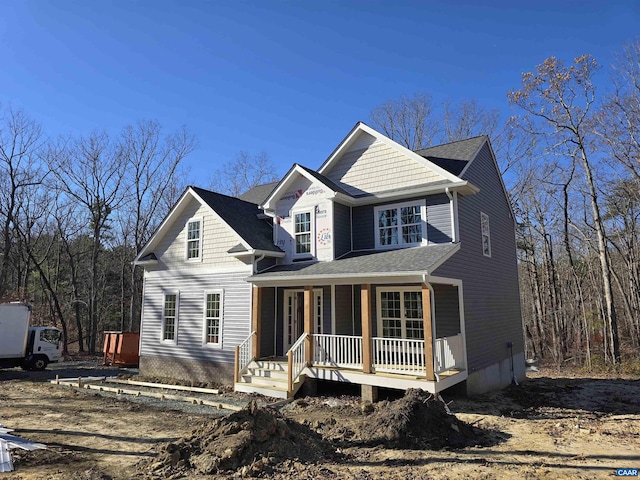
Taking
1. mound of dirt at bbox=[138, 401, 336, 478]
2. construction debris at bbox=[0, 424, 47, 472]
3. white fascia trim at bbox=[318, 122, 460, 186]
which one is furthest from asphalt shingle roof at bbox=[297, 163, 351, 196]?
construction debris at bbox=[0, 424, 47, 472]

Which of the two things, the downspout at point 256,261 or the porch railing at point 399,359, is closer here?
the porch railing at point 399,359

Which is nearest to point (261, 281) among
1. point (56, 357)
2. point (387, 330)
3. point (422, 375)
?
point (387, 330)

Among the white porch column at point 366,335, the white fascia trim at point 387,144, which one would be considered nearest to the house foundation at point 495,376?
the white porch column at point 366,335

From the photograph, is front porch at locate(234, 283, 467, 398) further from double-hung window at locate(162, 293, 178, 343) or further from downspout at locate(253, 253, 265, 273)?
double-hung window at locate(162, 293, 178, 343)

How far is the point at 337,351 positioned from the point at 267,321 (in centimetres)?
325

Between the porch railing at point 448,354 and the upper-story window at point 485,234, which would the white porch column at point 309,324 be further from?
the upper-story window at point 485,234

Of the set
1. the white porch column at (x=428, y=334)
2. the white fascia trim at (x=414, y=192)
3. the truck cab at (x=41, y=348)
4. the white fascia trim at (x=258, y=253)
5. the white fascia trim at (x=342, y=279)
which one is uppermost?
the white fascia trim at (x=414, y=192)

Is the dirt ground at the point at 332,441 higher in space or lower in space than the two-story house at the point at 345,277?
lower

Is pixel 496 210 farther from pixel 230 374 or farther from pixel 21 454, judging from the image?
pixel 21 454

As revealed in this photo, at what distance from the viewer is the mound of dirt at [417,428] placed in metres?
7.15

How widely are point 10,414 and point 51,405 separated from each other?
121 centimetres

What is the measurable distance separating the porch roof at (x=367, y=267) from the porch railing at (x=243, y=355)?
6.18 ft

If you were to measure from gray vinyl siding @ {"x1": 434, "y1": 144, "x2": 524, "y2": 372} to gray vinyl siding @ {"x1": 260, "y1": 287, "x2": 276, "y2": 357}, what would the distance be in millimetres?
5875

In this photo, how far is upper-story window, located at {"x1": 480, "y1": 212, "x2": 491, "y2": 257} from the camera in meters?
14.0
